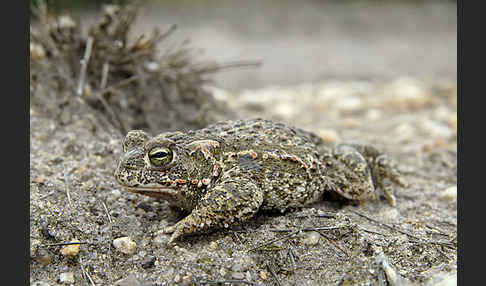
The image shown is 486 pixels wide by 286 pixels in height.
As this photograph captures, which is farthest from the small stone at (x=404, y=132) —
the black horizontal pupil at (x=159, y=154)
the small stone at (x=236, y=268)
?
the black horizontal pupil at (x=159, y=154)

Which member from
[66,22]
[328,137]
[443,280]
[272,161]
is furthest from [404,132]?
[66,22]

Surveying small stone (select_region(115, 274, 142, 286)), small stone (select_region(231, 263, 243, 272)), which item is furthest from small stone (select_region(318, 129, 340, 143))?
small stone (select_region(115, 274, 142, 286))

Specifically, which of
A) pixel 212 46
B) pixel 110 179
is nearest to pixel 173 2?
pixel 212 46

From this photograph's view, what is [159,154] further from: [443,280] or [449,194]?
[449,194]

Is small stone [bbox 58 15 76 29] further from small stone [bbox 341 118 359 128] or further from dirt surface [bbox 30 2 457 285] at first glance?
small stone [bbox 341 118 359 128]

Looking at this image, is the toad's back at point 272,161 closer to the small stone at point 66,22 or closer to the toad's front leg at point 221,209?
the toad's front leg at point 221,209
